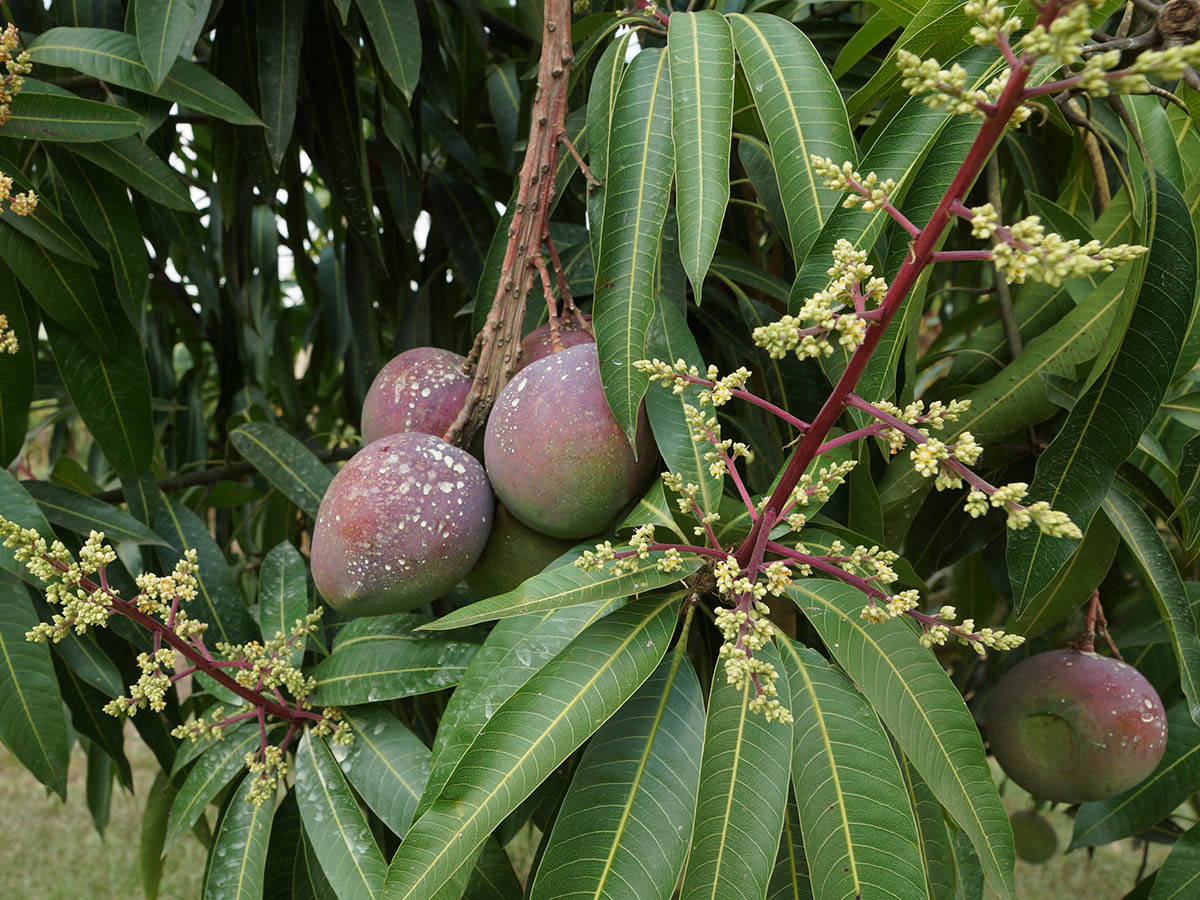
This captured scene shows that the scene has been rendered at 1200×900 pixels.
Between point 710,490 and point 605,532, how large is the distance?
15cm

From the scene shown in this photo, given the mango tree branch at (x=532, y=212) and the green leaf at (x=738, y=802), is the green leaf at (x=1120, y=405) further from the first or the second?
the mango tree branch at (x=532, y=212)

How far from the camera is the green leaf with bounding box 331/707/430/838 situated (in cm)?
105

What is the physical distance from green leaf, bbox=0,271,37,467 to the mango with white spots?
1.98 feet

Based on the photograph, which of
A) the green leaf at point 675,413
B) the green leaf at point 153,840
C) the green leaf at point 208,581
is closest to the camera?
the green leaf at point 675,413

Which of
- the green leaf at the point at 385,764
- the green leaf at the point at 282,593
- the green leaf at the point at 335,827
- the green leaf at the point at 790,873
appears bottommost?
the green leaf at the point at 790,873

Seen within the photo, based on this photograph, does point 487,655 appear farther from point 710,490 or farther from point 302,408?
point 302,408

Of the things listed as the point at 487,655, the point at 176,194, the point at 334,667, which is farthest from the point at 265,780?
the point at 176,194

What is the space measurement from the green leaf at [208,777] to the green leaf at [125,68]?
2.56 ft

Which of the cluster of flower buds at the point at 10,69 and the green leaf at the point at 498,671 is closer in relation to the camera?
the green leaf at the point at 498,671

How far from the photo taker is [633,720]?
3.07 feet

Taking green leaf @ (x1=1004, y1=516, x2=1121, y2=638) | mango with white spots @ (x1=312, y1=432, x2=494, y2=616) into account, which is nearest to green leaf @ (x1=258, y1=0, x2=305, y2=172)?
mango with white spots @ (x1=312, y1=432, x2=494, y2=616)

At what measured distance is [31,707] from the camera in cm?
115

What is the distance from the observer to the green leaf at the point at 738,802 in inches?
33.0

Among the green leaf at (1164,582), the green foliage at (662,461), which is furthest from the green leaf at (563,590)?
the green leaf at (1164,582)
